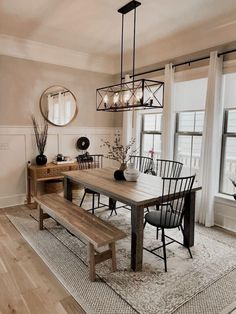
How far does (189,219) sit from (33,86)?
3521 millimetres

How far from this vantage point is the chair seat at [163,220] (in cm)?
260

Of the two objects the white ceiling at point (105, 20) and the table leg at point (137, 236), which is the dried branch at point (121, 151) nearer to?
the table leg at point (137, 236)

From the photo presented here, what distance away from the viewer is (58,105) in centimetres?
485

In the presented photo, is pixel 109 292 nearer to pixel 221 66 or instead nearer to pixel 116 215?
pixel 116 215

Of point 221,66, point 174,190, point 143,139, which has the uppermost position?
point 221,66

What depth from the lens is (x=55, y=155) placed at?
491 centimetres

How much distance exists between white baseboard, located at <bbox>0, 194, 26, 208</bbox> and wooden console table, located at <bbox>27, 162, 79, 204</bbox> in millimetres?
152

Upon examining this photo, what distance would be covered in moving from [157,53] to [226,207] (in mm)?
2858

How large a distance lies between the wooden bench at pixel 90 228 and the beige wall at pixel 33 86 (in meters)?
1.92

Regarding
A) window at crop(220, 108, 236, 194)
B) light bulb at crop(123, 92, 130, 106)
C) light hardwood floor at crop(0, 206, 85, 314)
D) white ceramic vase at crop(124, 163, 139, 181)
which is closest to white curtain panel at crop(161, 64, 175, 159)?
window at crop(220, 108, 236, 194)

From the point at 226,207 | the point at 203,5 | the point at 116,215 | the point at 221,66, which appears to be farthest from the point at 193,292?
the point at 203,5

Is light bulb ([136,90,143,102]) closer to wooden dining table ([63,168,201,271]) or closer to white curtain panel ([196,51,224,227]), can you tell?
wooden dining table ([63,168,201,271])

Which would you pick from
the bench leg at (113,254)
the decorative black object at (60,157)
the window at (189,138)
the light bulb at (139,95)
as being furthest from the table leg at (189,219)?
the decorative black object at (60,157)

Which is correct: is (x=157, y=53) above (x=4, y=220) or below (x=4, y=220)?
above
